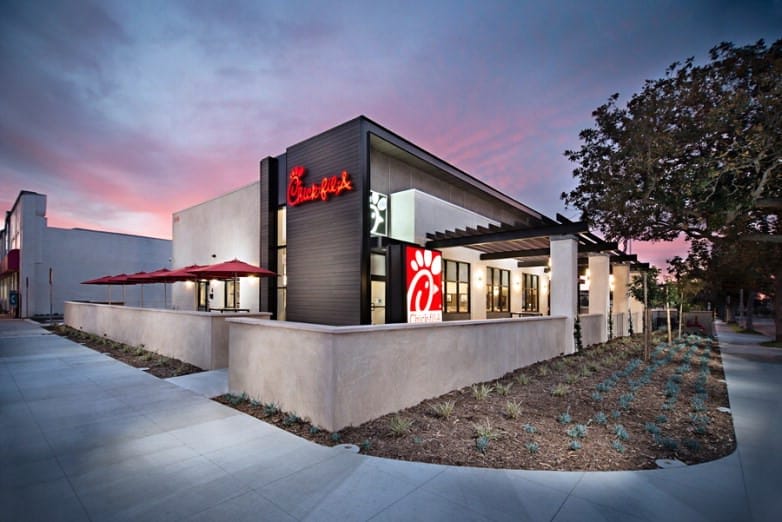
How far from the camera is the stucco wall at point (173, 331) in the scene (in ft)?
29.9

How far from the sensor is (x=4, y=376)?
27.3 feet

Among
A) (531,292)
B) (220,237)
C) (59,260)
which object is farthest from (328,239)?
(59,260)

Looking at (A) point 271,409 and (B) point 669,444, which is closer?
(B) point 669,444

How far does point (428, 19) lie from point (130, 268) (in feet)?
115

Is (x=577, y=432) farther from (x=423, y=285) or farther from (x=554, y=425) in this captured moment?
(x=423, y=285)

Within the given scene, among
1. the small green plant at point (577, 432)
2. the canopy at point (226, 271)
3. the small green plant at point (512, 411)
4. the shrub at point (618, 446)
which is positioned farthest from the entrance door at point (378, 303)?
the shrub at point (618, 446)

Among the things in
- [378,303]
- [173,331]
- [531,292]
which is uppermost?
[378,303]

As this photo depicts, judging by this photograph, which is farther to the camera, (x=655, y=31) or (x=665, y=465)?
(x=655, y=31)

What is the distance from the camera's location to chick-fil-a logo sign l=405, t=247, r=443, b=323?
11.8 meters

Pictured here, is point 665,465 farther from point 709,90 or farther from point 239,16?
point 239,16

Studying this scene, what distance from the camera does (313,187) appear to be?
13195 millimetres

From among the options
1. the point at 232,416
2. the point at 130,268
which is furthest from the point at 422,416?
the point at 130,268

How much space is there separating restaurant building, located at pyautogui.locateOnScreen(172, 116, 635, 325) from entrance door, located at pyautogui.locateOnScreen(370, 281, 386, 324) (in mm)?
53

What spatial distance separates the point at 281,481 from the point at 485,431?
8.66ft
